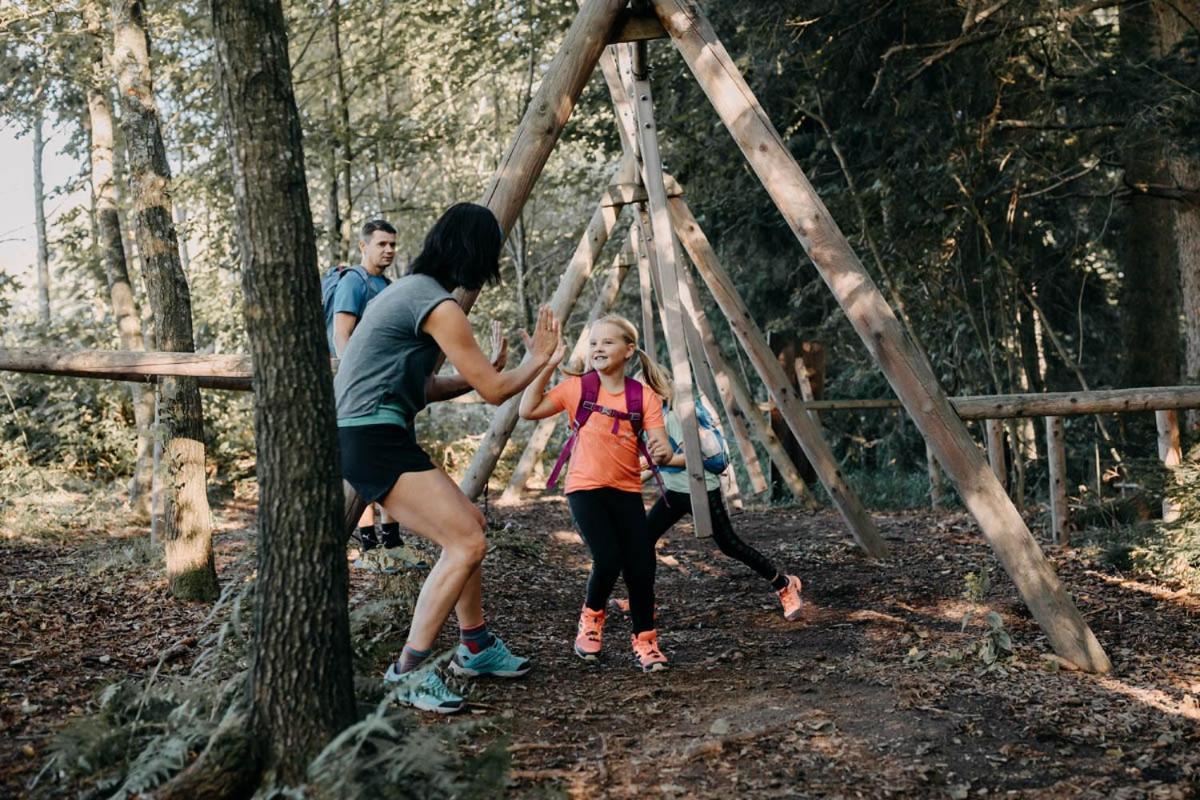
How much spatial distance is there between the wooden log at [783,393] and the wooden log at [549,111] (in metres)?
3.01

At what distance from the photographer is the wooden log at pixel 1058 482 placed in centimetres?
773

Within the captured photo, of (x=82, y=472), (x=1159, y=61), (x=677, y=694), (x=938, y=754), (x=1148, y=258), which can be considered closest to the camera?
(x=938, y=754)

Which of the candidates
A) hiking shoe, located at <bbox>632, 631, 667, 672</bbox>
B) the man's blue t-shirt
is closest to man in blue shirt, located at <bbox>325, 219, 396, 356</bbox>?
the man's blue t-shirt

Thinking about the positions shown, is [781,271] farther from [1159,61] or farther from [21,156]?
[21,156]

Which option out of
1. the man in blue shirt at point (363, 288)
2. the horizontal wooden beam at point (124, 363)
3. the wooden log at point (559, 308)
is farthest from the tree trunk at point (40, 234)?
the horizontal wooden beam at point (124, 363)

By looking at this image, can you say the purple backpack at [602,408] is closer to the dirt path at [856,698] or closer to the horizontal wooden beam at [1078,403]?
the dirt path at [856,698]

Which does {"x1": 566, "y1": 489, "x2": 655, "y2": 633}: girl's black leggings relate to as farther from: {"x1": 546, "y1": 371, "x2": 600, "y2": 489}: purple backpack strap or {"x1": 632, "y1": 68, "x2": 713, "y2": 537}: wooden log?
{"x1": 632, "y1": 68, "x2": 713, "y2": 537}: wooden log

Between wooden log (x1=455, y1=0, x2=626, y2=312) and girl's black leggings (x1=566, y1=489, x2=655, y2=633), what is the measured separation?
117cm

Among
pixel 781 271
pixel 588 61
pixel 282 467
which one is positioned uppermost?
pixel 588 61

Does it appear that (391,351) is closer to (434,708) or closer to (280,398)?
(280,398)

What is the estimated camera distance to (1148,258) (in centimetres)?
1032

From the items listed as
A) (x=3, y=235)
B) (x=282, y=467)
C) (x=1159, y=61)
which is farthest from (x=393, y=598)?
(x=1159, y=61)

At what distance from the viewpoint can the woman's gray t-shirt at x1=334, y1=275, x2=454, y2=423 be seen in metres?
3.88

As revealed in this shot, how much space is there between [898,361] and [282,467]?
2996 mm
